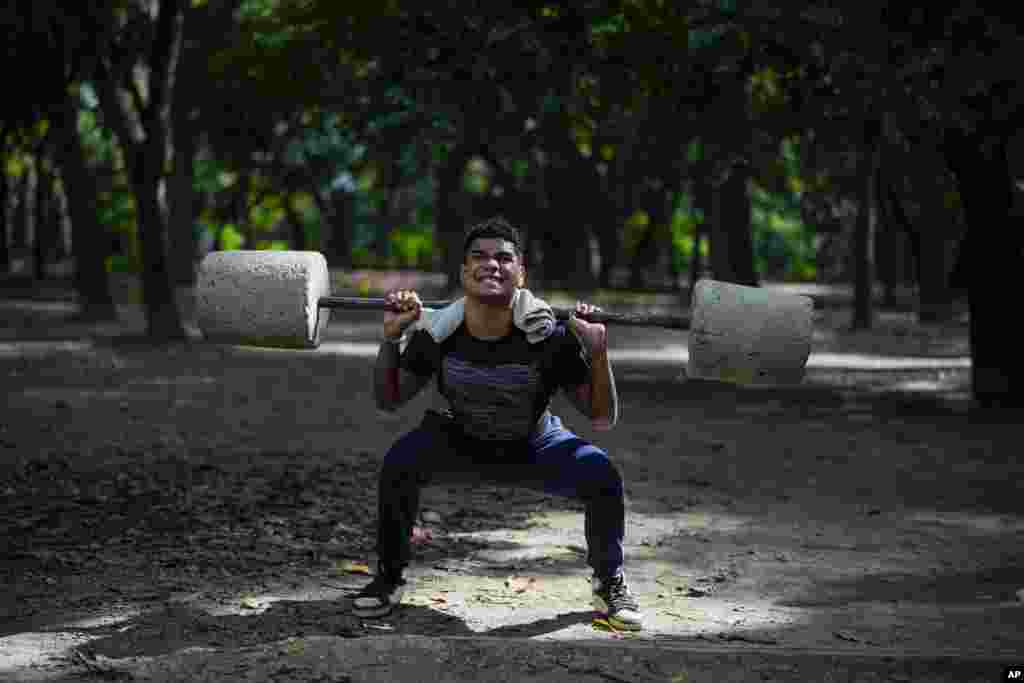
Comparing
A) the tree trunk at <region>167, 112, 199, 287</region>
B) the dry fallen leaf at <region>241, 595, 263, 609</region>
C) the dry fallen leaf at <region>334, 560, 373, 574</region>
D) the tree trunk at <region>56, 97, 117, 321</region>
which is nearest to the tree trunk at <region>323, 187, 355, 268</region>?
the tree trunk at <region>167, 112, 199, 287</region>

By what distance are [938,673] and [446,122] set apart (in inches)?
422

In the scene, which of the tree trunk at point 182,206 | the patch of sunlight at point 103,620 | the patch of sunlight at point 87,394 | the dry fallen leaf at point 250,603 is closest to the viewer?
the patch of sunlight at point 103,620

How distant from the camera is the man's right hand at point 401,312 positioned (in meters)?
5.67

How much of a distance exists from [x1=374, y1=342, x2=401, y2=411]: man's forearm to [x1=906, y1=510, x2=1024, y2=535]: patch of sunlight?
387cm

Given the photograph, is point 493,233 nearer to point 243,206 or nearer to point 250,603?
point 250,603

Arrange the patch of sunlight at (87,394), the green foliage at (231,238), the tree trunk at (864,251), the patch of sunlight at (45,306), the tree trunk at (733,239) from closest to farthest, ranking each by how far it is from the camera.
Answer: the patch of sunlight at (87,394) < the tree trunk at (864,251) < the patch of sunlight at (45,306) < the tree trunk at (733,239) < the green foliage at (231,238)

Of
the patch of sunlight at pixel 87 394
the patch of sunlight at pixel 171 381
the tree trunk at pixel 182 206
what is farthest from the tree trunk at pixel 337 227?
the patch of sunlight at pixel 87 394

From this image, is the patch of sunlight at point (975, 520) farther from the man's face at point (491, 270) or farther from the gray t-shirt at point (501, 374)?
the man's face at point (491, 270)

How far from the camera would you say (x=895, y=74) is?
448 inches

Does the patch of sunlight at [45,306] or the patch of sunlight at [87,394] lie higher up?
the patch of sunlight at [45,306]

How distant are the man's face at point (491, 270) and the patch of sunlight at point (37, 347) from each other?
13.0 meters

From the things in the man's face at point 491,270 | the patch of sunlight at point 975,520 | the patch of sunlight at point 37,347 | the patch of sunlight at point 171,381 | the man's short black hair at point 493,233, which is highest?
the man's short black hair at point 493,233

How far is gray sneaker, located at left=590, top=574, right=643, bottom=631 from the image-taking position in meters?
5.56

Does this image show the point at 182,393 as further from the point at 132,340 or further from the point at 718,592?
the point at 718,592
